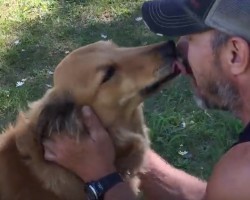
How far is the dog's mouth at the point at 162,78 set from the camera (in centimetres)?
328

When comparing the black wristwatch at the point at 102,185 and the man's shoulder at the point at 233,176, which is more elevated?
the man's shoulder at the point at 233,176

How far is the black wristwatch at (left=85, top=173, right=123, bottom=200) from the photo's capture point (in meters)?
3.14

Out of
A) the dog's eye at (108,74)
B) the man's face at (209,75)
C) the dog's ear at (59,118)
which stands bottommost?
the dog's ear at (59,118)

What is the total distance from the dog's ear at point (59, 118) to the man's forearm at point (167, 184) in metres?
0.55

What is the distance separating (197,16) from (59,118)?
0.93 metres

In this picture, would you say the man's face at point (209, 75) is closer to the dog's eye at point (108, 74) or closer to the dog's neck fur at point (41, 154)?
the dog's eye at point (108, 74)

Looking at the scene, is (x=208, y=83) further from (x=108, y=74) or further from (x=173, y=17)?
(x=108, y=74)

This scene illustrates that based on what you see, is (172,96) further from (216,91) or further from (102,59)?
(216,91)

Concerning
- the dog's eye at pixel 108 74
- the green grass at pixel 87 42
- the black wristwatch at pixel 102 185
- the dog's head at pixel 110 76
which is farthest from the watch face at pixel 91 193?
the green grass at pixel 87 42

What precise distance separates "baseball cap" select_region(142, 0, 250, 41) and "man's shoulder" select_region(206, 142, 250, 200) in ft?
1.41

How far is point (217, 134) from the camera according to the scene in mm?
4863

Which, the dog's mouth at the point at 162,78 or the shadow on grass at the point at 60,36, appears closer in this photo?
the dog's mouth at the point at 162,78

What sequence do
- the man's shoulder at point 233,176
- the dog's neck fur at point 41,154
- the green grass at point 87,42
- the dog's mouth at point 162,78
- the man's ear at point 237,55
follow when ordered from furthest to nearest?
the green grass at point 87,42
the dog's neck fur at point 41,154
the dog's mouth at point 162,78
the man's ear at point 237,55
the man's shoulder at point 233,176

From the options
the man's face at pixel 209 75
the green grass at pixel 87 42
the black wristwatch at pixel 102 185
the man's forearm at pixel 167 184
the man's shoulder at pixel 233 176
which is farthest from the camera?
the green grass at pixel 87 42
